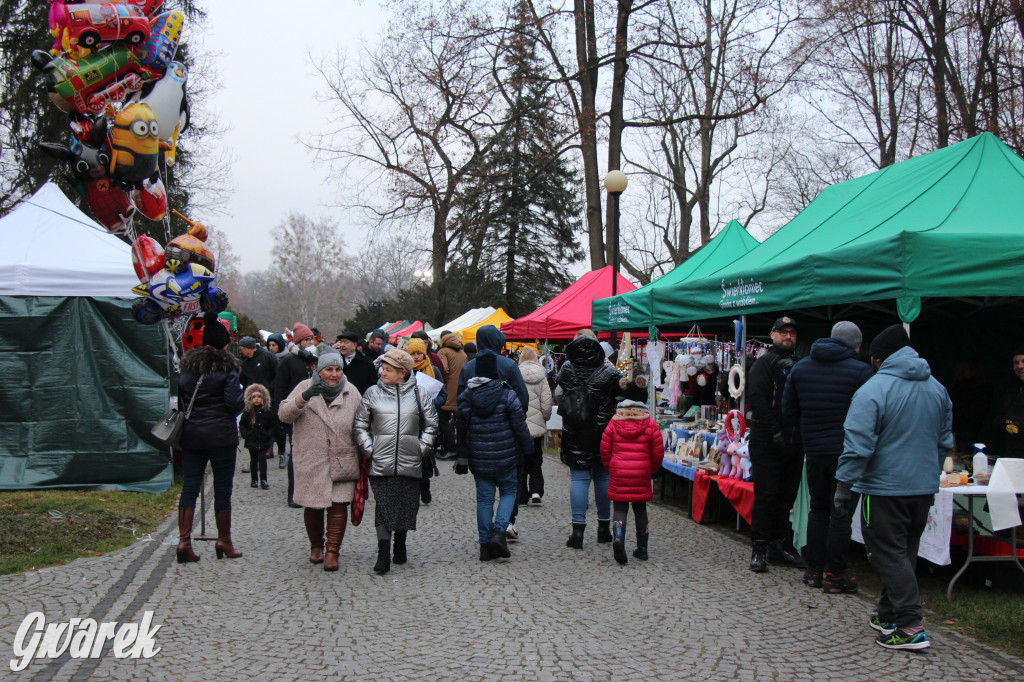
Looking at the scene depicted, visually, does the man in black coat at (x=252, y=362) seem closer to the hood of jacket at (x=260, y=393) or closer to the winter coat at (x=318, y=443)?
the hood of jacket at (x=260, y=393)

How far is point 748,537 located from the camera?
7578 mm

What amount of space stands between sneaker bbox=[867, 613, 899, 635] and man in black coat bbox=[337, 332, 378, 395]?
5.25m

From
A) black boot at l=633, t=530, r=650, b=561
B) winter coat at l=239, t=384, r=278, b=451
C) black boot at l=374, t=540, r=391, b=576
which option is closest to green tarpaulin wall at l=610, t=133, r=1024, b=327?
black boot at l=633, t=530, r=650, b=561

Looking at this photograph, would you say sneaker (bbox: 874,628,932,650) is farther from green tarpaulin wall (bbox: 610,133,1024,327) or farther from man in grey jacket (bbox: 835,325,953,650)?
green tarpaulin wall (bbox: 610,133,1024,327)

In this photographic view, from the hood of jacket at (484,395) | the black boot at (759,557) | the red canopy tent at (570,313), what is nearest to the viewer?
the black boot at (759,557)

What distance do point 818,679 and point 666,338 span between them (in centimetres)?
1201

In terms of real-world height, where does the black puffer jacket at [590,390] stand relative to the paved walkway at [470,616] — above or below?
above

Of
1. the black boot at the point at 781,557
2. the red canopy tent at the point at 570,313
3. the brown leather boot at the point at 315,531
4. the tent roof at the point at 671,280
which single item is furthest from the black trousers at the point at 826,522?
the red canopy tent at the point at 570,313

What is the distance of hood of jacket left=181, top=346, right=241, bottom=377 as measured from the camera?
6309 millimetres

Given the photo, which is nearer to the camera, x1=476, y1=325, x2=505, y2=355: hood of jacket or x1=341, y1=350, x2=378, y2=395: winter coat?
x1=476, y1=325, x2=505, y2=355: hood of jacket

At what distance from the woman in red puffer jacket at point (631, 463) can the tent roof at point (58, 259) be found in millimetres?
5810

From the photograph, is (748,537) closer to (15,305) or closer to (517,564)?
(517,564)

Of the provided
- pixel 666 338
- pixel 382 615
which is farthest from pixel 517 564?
pixel 666 338

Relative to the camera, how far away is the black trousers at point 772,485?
6.26 metres
